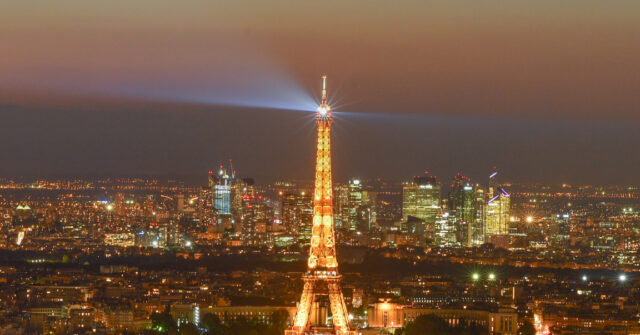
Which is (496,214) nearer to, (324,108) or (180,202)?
(180,202)

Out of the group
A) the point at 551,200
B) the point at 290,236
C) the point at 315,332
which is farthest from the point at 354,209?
the point at 315,332

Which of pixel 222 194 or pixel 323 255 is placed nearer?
pixel 323 255

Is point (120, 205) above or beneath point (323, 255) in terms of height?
above

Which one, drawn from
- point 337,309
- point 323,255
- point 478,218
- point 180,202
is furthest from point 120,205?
point 337,309

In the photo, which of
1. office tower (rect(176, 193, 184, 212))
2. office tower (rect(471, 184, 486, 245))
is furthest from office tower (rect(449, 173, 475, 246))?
office tower (rect(176, 193, 184, 212))

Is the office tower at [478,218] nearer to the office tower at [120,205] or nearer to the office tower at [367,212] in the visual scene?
the office tower at [367,212]

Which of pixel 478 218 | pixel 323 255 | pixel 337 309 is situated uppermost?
pixel 478 218

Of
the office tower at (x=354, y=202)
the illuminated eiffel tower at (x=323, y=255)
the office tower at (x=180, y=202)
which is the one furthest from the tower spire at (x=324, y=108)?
the office tower at (x=180, y=202)
